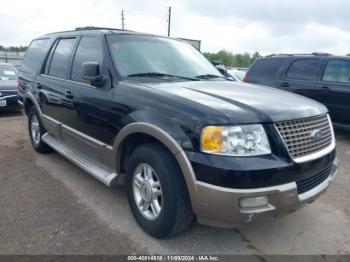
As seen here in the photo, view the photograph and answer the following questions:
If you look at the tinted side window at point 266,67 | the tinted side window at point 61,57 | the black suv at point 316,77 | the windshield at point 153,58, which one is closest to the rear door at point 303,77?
the black suv at point 316,77

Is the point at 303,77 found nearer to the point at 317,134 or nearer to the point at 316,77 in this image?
the point at 316,77

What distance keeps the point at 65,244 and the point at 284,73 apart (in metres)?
6.35

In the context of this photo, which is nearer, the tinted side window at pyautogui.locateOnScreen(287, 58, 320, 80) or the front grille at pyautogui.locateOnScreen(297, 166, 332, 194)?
the front grille at pyautogui.locateOnScreen(297, 166, 332, 194)

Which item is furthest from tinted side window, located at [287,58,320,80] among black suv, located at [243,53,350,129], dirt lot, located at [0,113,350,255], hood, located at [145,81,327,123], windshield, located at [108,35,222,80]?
hood, located at [145,81,327,123]

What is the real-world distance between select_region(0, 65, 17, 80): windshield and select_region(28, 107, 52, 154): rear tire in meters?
4.76

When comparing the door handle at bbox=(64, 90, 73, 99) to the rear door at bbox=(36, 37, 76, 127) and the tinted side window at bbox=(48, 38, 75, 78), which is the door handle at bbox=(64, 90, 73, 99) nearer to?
the rear door at bbox=(36, 37, 76, 127)

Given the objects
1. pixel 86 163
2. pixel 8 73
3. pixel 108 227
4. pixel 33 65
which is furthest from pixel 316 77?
pixel 8 73

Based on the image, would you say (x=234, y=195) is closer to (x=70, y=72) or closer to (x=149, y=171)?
(x=149, y=171)

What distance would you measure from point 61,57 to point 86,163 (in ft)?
5.42

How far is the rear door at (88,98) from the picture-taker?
3363mm

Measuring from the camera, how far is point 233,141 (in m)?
2.38

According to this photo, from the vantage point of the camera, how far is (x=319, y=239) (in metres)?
3.05

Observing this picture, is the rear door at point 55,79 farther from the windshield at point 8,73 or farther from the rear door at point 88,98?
the windshield at point 8,73

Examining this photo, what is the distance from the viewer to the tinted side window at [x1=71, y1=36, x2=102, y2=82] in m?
3.69
